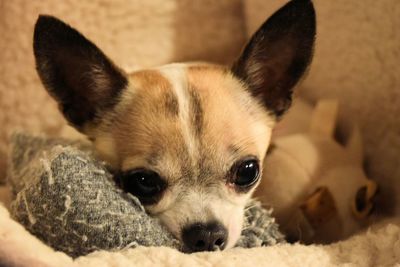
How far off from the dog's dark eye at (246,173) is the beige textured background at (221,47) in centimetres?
46

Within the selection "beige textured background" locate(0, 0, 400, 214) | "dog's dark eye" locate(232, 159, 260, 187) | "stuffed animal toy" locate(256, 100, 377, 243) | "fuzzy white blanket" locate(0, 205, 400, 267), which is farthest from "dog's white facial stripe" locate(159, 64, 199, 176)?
"beige textured background" locate(0, 0, 400, 214)

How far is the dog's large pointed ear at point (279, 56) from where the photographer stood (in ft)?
3.88

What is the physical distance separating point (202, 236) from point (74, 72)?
0.47 m

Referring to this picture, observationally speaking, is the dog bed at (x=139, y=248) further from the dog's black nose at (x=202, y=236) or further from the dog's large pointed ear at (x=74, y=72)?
the dog's large pointed ear at (x=74, y=72)

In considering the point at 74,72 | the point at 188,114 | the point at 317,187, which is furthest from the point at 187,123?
the point at 317,187

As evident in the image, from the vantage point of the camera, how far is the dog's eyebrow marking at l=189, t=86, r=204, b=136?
110cm

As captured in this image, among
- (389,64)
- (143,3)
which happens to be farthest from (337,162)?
(143,3)

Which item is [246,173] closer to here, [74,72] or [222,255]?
[222,255]

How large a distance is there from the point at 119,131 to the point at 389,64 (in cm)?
76

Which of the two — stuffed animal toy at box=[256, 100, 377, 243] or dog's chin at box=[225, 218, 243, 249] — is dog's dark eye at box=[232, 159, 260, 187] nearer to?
dog's chin at box=[225, 218, 243, 249]

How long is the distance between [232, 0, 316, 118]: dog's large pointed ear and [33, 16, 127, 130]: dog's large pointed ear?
30 cm

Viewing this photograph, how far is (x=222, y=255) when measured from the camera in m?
0.92

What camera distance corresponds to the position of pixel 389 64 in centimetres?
Result: 144

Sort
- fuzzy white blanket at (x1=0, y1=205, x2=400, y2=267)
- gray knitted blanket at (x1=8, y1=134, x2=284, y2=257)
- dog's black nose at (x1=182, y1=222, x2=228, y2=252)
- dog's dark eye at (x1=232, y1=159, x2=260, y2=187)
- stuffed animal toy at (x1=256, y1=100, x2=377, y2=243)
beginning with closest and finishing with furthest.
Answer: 1. fuzzy white blanket at (x1=0, y1=205, x2=400, y2=267)
2. gray knitted blanket at (x1=8, y1=134, x2=284, y2=257)
3. dog's black nose at (x1=182, y1=222, x2=228, y2=252)
4. dog's dark eye at (x1=232, y1=159, x2=260, y2=187)
5. stuffed animal toy at (x1=256, y1=100, x2=377, y2=243)
